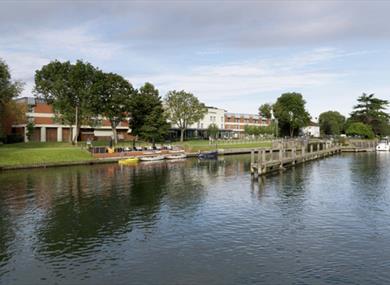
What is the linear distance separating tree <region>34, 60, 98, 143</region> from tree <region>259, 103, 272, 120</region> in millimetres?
108984

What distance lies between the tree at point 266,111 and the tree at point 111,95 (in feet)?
320

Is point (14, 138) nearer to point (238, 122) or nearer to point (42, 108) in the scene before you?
point (42, 108)

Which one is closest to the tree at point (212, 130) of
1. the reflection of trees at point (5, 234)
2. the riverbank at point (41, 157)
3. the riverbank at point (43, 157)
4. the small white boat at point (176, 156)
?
the small white boat at point (176, 156)

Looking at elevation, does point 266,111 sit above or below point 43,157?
above

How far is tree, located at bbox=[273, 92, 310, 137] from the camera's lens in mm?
169375

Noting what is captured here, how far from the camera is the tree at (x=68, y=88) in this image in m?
92.6

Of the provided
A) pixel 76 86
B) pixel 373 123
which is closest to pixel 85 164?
pixel 76 86

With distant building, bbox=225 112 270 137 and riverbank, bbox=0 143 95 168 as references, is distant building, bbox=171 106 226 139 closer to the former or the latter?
distant building, bbox=225 112 270 137

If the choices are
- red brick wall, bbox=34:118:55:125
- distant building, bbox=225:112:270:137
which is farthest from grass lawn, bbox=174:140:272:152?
distant building, bbox=225:112:270:137

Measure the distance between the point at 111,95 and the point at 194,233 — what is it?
77.6 m

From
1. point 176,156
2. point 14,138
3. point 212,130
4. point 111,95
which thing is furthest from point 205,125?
point 14,138

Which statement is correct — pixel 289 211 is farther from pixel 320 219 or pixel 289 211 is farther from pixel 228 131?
pixel 228 131

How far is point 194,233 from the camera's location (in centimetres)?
2770

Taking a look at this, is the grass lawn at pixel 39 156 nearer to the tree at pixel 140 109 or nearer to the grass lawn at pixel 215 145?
the tree at pixel 140 109
